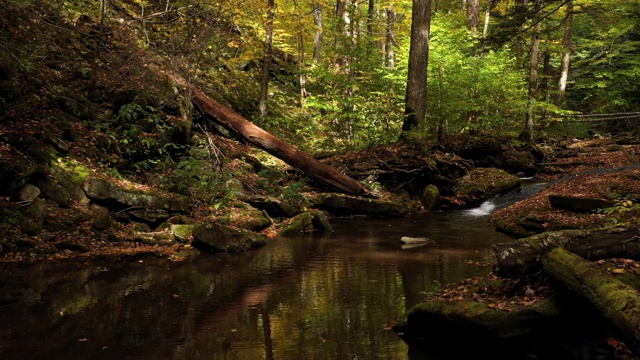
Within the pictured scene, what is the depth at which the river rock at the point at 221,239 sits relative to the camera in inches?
344

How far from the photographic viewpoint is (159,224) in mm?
9586

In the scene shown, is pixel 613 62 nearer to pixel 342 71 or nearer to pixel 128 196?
pixel 342 71

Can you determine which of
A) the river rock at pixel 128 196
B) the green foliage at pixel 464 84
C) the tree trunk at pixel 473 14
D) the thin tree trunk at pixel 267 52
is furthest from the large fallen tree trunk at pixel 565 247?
the tree trunk at pixel 473 14

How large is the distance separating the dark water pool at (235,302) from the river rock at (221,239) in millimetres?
360

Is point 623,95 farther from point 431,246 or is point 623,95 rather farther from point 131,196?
point 131,196

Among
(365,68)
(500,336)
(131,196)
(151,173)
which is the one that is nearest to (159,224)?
(131,196)

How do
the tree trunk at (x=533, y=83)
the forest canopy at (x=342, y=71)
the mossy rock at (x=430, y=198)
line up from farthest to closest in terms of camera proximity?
the tree trunk at (x=533, y=83)
the mossy rock at (x=430, y=198)
the forest canopy at (x=342, y=71)

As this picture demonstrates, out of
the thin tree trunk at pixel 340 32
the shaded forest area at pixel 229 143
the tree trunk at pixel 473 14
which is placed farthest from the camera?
the tree trunk at pixel 473 14

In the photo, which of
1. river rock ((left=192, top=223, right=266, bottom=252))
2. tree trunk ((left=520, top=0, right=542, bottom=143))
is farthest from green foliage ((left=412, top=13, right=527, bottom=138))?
river rock ((left=192, top=223, right=266, bottom=252))

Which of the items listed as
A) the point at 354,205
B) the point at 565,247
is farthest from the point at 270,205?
the point at 565,247

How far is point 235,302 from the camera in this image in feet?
18.6

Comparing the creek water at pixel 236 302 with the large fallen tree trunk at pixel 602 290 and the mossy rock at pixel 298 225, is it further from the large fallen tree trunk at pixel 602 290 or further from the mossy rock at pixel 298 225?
the mossy rock at pixel 298 225

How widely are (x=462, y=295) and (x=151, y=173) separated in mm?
8710

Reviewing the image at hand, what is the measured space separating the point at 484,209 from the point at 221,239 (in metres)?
8.60
